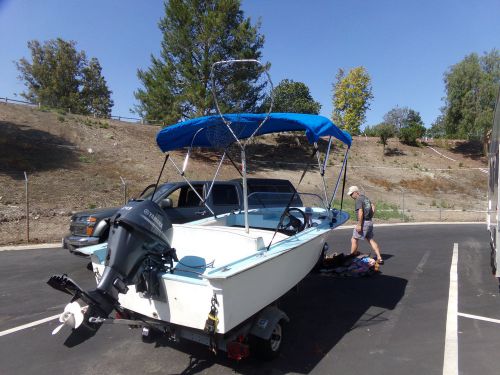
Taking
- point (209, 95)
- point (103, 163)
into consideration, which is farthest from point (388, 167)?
point (103, 163)

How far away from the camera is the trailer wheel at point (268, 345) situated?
13.4 feet

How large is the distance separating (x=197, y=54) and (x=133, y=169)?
10.7 metres

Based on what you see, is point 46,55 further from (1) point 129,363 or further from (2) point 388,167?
(1) point 129,363

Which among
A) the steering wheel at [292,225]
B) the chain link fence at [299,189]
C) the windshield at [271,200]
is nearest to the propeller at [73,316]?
the steering wheel at [292,225]

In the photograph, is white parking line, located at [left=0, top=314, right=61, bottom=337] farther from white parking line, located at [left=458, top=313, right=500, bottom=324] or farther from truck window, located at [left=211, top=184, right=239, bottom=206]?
white parking line, located at [left=458, top=313, right=500, bottom=324]

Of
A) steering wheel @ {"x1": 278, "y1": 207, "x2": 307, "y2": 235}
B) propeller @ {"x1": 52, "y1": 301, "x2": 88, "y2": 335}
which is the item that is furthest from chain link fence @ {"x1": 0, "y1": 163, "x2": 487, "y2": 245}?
propeller @ {"x1": 52, "y1": 301, "x2": 88, "y2": 335}

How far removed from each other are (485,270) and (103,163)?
68.6 feet

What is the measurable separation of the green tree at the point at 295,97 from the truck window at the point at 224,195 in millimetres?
40529

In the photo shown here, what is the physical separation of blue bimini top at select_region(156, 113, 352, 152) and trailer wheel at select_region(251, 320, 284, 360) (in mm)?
2317

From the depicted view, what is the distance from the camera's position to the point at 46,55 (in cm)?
5572

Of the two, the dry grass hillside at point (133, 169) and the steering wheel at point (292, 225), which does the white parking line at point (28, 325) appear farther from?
the dry grass hillside at point (133, 169)

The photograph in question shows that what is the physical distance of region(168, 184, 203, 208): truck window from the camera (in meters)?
9.45

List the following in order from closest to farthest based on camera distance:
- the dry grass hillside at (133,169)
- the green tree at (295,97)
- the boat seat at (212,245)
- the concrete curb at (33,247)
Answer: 1. the boat seat at (212,245)
2. the concrete curb at (33,247)
3. the dry grass hillside at (133,169)
4. the green tree at (295,97)

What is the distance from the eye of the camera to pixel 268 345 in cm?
409
